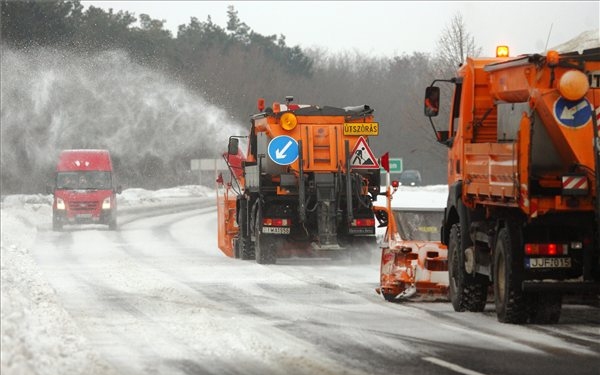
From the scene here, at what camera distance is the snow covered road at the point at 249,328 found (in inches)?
411

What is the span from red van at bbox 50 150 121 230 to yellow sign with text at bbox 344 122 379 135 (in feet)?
51.1

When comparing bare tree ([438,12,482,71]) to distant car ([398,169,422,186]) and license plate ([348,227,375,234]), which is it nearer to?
license plate ([348,227,375,234])

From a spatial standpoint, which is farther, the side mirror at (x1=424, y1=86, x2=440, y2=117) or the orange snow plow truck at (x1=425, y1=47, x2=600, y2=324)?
the side mirror at (x1=424, y1=86, x2=440, y2=117)

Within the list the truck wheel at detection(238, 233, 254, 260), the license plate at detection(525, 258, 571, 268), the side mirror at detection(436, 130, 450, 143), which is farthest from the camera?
the truck wheel at detection(238, 233, 254, 260)

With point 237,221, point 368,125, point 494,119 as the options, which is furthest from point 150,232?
point 494,119

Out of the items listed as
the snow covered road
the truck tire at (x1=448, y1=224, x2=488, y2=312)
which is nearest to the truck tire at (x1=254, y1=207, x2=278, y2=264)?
the snow covered road

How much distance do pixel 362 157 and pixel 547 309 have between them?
1065 cm

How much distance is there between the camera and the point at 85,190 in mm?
39156

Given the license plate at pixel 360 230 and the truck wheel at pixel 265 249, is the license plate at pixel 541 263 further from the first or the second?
the truck wheel at pixel 265 249

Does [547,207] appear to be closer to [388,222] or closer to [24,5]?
[388,222]

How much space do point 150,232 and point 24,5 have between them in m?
30.6

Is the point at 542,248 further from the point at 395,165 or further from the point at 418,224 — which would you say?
the point at 395,165

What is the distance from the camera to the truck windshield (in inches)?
696

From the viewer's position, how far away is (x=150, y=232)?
36.4m
